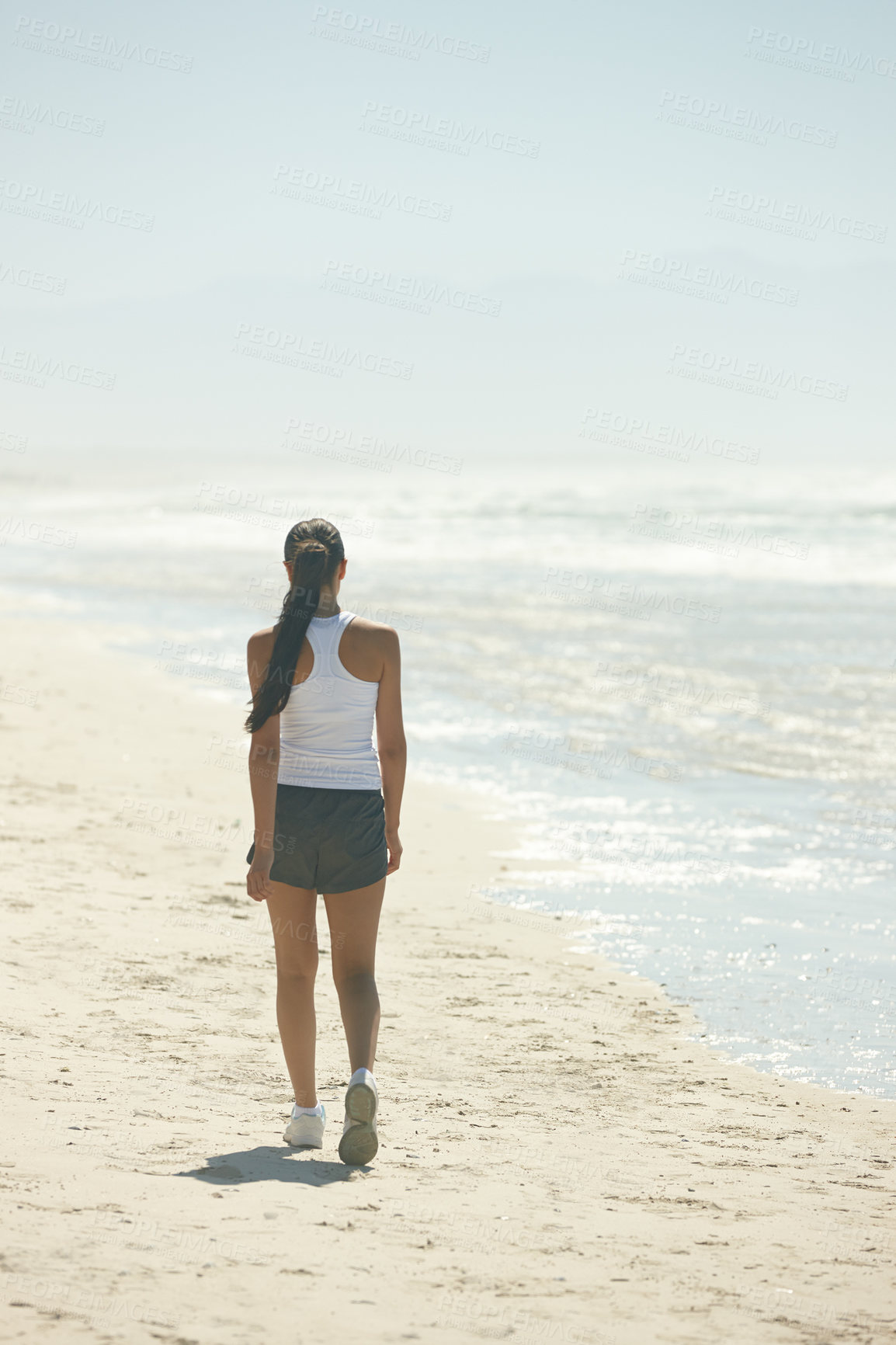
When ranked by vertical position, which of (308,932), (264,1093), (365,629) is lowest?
(264,1093)

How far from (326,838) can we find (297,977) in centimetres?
52

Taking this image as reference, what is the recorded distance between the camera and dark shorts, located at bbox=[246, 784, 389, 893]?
4031mm

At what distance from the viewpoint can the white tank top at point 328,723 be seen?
4.03 metres

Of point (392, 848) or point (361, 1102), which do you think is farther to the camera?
point (392, 848)

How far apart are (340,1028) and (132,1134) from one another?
153 cm

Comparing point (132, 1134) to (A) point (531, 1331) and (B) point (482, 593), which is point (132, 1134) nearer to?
(A) point (531, 1331)

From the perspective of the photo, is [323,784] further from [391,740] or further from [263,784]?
[391,740]

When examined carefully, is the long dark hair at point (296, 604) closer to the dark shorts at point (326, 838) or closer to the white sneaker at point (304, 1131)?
the dark shorts at point (326, 838)

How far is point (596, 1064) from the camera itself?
5.27 m

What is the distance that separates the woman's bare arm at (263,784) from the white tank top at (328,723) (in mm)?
49

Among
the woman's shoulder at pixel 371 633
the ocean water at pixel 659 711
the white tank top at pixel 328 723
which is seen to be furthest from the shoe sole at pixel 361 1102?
the ocean water at pixel 659 711

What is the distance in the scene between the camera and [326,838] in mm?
4023

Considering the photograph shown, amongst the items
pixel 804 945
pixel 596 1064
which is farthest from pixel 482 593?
pixel 596 1064

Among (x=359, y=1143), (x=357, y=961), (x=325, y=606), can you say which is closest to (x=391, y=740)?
(x=325, y=606)
